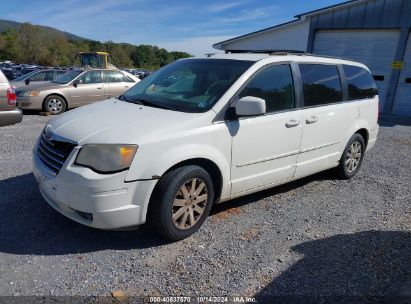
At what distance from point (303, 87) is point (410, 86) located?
11.0 meters

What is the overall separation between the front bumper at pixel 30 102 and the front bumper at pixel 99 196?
8472 millimetres

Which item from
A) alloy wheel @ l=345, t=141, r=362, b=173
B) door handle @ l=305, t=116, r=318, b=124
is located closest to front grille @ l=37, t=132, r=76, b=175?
door handle @ l=305, t=116, r=318, b=124

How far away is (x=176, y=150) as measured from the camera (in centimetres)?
319

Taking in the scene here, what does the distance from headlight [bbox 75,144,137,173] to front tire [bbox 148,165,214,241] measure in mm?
386

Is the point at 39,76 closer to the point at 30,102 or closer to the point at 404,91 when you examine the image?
the point at 30,102

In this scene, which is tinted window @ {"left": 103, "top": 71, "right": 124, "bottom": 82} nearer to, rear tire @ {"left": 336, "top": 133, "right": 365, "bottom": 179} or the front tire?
rear tire @ {"left": 336, "top": 133, "right": 365, "bottom": 179}

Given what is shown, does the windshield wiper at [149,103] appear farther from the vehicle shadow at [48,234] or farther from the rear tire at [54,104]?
the rear tire at [54,104]

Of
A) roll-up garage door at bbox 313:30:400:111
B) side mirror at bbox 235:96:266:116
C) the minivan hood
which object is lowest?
the minivan hood

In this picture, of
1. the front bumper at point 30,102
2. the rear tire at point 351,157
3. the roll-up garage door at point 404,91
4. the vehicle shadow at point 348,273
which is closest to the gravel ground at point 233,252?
the vehicle shadow at point 348,273

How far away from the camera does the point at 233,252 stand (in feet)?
11.0

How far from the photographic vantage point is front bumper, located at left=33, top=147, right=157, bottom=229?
293 centimetres

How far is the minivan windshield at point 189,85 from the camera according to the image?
12.1 feet

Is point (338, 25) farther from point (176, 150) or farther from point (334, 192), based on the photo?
point (176, 150)

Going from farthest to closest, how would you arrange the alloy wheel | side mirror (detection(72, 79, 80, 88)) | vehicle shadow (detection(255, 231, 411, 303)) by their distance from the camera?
side mirror (detection(72, 79, 80, 88)) → the alloy wheel → vehicle shadow (detection(255, 231, 411, 303))
